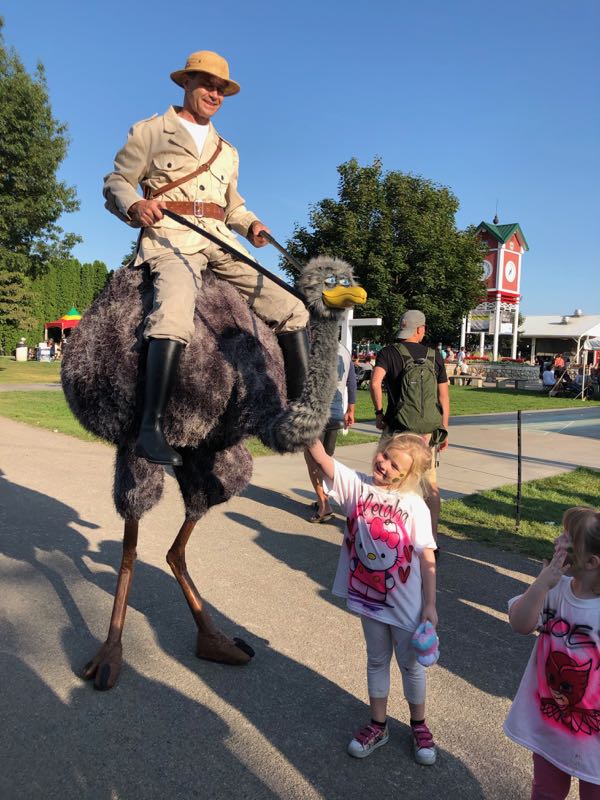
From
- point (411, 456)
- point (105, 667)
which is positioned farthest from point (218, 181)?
point (105, 667)

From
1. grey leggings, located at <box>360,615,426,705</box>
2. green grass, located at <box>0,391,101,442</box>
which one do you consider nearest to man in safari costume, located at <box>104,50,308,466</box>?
grey leggings, located at <box>360,615,426,705</box>

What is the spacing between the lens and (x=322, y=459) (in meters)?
2.58

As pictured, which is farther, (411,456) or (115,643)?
(115,643)

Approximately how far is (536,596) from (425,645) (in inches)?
22.4

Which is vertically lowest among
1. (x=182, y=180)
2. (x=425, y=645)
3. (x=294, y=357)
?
(x=425, y=645)

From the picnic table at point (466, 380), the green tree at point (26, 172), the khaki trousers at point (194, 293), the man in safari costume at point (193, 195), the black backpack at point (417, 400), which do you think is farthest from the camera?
the picnic table at point (466, 380)

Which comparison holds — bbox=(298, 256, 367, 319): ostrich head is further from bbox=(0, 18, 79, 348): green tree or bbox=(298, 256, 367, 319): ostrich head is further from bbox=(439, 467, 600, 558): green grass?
bbox=(0, 18, 79, 348): green tree

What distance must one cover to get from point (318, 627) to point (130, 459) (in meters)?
1.52

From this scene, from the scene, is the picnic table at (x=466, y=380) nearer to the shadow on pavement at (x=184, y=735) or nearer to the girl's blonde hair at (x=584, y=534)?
the shadow on pavement at (x=184, y=735)

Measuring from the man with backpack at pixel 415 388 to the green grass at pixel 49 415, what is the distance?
3782 millimetres

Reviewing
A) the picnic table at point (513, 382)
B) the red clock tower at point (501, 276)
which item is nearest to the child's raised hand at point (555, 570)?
the picnic table at point (513, 382)

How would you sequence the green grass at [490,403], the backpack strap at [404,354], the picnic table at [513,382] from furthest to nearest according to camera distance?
the picnic table at [513,382] → the green grass at [490,403] → the backpack strap at [404,354]

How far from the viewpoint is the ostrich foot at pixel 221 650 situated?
3.15 metres

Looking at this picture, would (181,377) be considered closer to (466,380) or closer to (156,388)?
(156,388)
